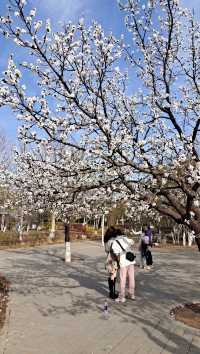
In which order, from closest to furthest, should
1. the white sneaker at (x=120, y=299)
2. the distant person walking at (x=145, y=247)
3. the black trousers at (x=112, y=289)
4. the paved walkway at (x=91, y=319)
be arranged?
1. the paved walkway at (x=91, y=319)
2. the white sneaker at (x=120, y=299)
3. the black trousers at (x=112, y=289)
4. the distant person walking at (x=145, y=247)

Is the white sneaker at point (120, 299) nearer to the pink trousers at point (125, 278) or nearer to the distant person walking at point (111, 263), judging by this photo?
the pink trousers at point (125, 278)

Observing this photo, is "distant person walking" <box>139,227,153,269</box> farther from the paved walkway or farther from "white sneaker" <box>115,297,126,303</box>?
"white sneaker" <box>115,297,126,303</box>

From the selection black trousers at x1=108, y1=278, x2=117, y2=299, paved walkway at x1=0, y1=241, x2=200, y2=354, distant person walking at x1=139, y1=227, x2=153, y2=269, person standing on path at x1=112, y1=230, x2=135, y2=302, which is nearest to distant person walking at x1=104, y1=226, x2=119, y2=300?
black trousers at x1=108, y1=278, x2=117, y2=299

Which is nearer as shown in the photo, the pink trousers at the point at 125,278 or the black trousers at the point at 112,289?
the pink trousers at the point at 125,278

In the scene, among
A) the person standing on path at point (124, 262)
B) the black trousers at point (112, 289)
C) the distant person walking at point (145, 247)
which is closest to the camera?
the person standing on path at point (124, 262)

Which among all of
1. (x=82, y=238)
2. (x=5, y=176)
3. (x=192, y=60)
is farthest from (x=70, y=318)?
(x=82, y=238)

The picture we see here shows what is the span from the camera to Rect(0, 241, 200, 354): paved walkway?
6070 millimetres

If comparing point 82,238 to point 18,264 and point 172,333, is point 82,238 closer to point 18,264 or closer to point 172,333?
point 18,264

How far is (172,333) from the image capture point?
6.80 m

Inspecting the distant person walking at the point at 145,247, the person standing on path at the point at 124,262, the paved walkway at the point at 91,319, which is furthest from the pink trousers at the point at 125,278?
the distant person walking at the point at 145,247

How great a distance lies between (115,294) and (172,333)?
11.0ft

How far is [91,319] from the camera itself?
783 cm

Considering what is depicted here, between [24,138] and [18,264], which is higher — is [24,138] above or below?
above

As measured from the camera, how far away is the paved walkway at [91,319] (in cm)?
607
